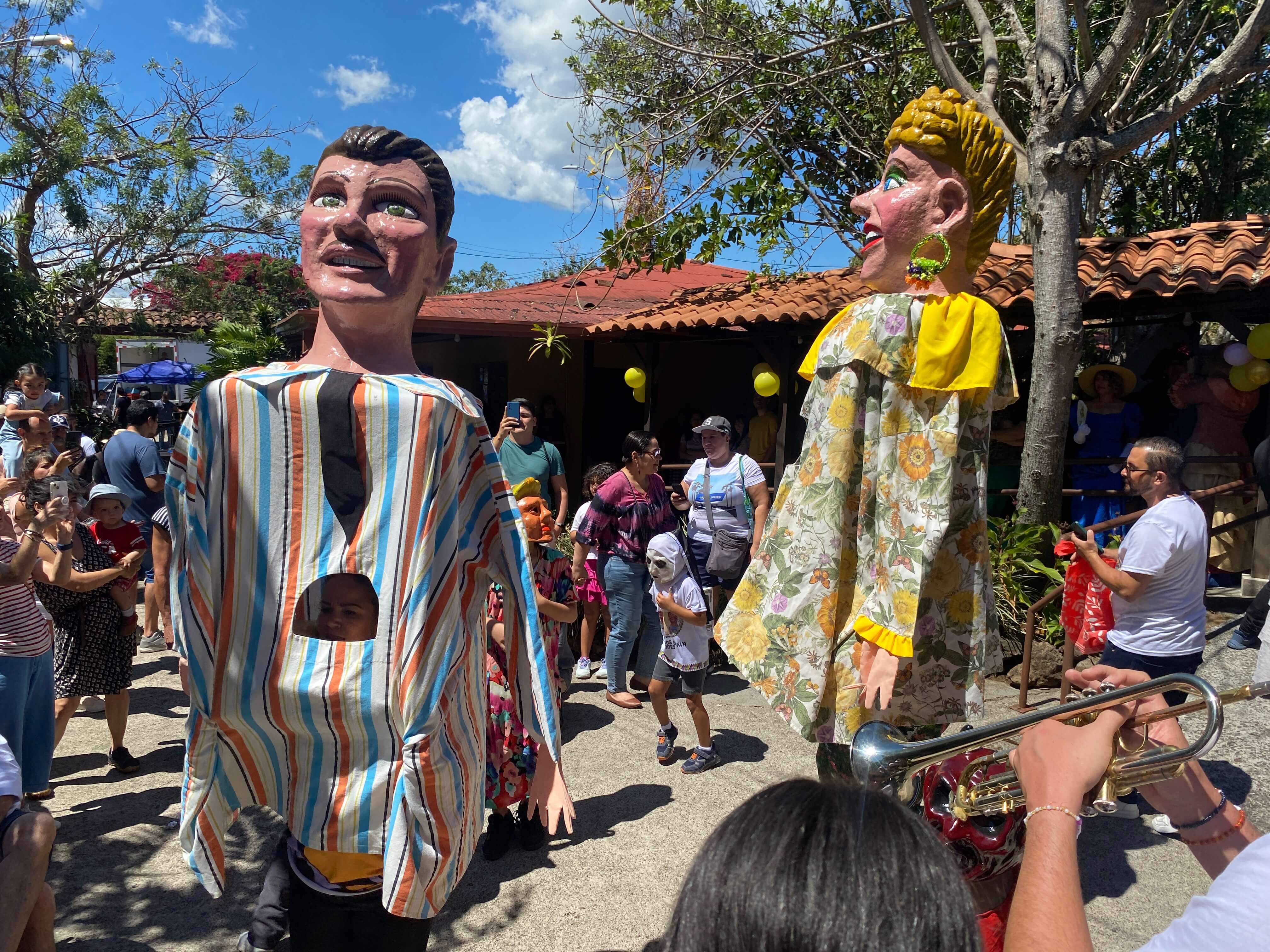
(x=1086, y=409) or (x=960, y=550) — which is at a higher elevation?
(x=1086, y=409)

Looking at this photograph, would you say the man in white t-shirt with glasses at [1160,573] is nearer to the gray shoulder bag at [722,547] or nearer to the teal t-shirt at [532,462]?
the gray shoulder bag at [722,547]

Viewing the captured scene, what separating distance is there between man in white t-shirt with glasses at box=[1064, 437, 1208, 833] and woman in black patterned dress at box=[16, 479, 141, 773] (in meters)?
4.43

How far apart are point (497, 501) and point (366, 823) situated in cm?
68

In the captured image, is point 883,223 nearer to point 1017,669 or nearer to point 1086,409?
point 1017,669

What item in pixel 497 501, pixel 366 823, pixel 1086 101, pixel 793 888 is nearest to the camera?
pixel 793 888

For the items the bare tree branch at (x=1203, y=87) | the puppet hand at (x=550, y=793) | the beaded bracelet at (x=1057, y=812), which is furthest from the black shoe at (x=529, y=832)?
the bare tree branch at (x=1203, y=87)

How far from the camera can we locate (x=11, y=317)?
33.9 ft

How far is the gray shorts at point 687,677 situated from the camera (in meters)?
4.17

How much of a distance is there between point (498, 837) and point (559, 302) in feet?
27.5

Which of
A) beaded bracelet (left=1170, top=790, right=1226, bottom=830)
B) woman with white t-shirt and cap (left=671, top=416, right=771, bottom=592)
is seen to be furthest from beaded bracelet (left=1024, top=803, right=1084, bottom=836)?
woman with white t-shirt and cap (left=671, top=416, right=771, bottom=592)

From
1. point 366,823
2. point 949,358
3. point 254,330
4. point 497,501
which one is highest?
point 254,330

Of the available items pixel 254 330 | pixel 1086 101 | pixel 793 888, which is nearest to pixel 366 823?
pixel 793 888

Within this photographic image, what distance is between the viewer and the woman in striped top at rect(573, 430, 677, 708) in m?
5.02

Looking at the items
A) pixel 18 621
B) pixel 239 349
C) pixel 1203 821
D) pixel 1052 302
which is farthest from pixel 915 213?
pixel 239 349
